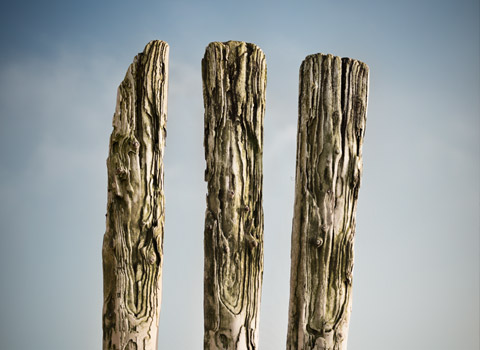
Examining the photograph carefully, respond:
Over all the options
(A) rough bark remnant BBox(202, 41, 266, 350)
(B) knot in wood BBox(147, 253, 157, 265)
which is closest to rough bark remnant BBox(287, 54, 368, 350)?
(A) rough bark remnant BBox(202, 41, 266, 350)

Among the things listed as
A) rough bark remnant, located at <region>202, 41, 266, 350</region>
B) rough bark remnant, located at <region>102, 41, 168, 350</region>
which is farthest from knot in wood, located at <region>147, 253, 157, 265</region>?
rough bark remnant, located at <region>202, 41, 266, 350</region>

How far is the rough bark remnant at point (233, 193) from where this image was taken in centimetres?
505

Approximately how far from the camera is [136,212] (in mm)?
5152

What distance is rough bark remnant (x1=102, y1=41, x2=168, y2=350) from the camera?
201 inches

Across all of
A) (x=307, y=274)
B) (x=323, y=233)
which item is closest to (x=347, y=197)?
(x=323, y=233)

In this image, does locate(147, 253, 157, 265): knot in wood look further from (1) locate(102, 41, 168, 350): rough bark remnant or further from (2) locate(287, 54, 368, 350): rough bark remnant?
(2) locate(287, 54, 368, 350): rough bark remnant

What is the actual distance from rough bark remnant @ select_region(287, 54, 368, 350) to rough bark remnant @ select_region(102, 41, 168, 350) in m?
1.09

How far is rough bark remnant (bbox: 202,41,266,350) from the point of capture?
199 inches

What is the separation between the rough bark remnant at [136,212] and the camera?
201 inches

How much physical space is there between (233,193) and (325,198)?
2.32 feet

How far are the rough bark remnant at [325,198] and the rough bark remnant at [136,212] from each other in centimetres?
109

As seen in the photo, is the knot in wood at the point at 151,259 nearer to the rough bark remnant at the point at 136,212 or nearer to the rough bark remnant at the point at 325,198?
the rough bark remnant at the point at 136,212

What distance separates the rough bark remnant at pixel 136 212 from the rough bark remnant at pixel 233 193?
0.40 m

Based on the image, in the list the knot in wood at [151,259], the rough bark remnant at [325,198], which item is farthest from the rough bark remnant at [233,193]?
the knot in wood at [151,259]
